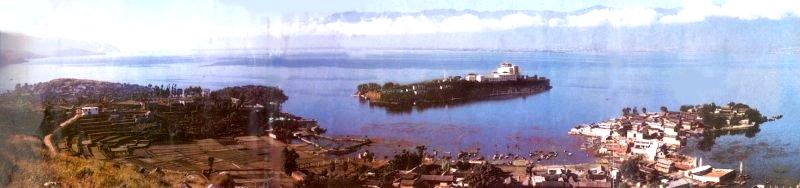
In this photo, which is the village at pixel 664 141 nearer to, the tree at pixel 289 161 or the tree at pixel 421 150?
the tree at pixel 421 150

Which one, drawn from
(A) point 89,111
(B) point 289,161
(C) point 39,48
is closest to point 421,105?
(B) point 289,161

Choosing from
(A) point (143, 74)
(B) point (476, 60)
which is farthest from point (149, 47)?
(B) point (476, 60)

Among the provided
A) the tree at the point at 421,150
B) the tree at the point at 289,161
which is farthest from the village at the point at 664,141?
the tree at the point at 289,161

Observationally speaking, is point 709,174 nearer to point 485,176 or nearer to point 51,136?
point 485,176

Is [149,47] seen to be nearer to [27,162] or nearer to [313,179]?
[27,162]

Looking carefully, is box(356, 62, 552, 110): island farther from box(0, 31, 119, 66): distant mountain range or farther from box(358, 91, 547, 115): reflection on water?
box(0, 31, 119, 66): distant mountain range

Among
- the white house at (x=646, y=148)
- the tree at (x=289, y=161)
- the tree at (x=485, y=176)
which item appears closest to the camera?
the tree at (x=485, y=176)
